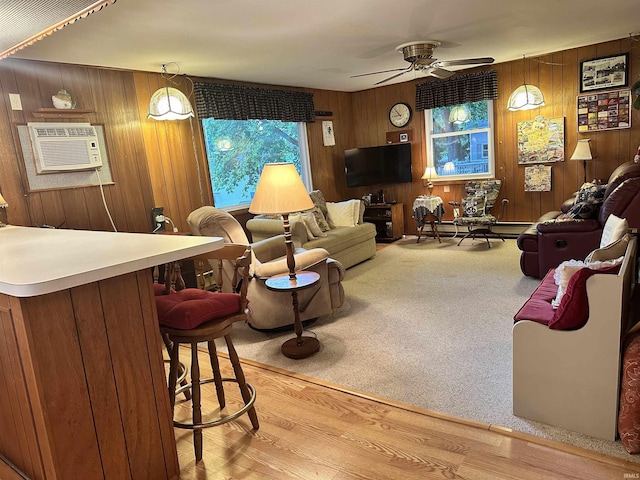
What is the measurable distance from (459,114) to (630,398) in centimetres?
521

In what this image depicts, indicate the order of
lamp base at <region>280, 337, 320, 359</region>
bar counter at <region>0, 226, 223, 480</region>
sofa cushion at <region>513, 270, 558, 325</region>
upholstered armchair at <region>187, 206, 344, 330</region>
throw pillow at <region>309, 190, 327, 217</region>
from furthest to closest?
throw pillow at <region>309, 190, 327, 217</region>
upholstered armchair at <region>187, 206, 344, 330</region>
lamp base at <region>280, 337, 320, 359</region>
sofa cushion at <region>513, 270, 558, 325</region>
bar counter at <region>0, 226, 223, 480</region>

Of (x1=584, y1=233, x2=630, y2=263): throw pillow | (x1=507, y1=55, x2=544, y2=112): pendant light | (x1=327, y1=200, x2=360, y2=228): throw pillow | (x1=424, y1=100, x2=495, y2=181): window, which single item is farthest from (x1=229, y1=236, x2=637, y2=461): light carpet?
(x1=507, y1=55, x2=544, y2=112): pendant light

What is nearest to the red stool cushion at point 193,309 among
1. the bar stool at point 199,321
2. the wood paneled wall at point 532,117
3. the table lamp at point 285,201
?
the bar stool at point 199,321

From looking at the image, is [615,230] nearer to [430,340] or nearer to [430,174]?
[430,340]

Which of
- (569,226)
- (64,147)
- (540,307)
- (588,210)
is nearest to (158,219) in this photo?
(64,147)

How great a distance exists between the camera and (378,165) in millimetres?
6750

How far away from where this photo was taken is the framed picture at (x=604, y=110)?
16.9 feet

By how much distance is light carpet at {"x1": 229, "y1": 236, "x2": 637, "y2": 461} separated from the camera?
2.38 m

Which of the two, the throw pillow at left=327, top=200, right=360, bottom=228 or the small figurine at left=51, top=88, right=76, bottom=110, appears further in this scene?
the throw pillow at left=327, top=200, right=360, bottom=228

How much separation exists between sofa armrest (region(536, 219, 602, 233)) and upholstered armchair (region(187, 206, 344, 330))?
1.98 meters

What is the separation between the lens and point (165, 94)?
161 inches

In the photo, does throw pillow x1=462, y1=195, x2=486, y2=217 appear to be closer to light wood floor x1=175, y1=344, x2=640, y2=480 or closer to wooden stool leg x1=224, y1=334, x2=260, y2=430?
light wood floor x1=175, y1=344, x2=640, y2=480

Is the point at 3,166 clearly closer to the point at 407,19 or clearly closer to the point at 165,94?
the point at 165,94

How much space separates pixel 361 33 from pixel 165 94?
6.19 feet
